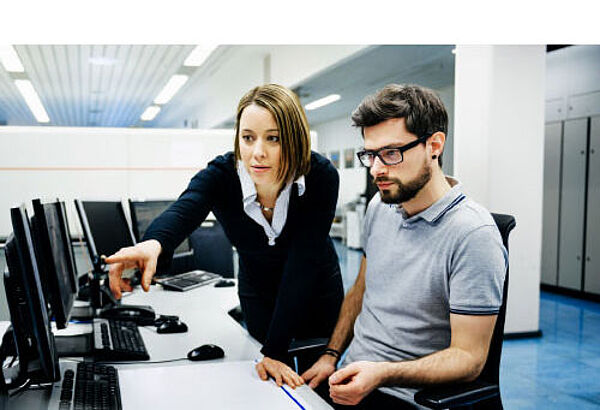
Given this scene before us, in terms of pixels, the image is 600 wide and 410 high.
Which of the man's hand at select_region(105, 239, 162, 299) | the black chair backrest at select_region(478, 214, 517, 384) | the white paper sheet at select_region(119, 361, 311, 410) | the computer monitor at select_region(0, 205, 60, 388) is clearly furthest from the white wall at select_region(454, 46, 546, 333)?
the computer monitor at select_region(0, 205, 60, 388)

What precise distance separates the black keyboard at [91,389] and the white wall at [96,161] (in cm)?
240

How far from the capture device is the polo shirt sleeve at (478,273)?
3.89 feet

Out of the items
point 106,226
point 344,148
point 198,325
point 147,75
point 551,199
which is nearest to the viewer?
point 198,325

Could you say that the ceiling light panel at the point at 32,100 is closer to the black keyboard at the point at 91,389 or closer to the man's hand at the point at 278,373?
the black keyboard at the point at 91,389

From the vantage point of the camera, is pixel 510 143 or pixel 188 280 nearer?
pixel 188 280

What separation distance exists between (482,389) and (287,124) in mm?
775

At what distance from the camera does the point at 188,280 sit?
2.71 m

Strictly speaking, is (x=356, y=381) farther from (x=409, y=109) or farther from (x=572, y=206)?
(x=572, y=206)

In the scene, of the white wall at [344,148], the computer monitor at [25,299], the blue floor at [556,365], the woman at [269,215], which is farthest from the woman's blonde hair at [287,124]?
the white wall at [344,148]

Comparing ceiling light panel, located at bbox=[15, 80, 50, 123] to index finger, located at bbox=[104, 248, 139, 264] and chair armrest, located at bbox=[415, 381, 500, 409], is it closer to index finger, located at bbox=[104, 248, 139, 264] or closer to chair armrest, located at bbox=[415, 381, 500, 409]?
index finger, located at bbox=[104, 248, 139, 264]

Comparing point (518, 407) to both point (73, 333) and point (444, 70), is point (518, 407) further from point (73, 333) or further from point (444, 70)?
point (444, 70)

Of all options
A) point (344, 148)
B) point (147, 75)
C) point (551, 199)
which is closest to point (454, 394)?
point (551, 199)

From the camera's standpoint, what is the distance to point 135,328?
5.62 ft
